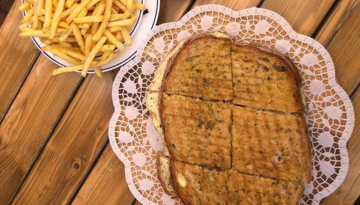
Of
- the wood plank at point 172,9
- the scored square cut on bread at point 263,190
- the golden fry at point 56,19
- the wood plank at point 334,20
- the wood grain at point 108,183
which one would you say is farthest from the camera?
the wood grain at point 108,183

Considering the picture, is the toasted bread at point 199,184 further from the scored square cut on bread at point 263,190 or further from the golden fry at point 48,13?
the golden fry at point 48,13

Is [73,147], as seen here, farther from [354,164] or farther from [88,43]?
[354,164]

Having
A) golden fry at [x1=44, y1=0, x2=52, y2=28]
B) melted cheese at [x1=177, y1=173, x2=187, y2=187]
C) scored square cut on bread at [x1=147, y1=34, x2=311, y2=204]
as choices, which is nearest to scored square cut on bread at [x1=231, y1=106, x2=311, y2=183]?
scored square cut on bread at [x1=147, y1=34, x2=311, y2=204]

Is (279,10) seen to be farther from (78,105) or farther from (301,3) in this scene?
(78,105)

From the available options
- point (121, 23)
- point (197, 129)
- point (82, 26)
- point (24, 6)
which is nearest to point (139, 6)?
point (121, 23)

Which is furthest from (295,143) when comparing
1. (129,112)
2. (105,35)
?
(105,35)

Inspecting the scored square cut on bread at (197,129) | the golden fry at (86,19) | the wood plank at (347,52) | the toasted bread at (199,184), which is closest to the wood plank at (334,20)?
the wood plank at (347,52)

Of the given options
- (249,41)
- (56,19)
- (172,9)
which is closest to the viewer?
(56,19)

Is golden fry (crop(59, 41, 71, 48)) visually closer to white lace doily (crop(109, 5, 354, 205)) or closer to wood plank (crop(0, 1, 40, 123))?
white lace doily (crop(109, 5, 354, 205))
